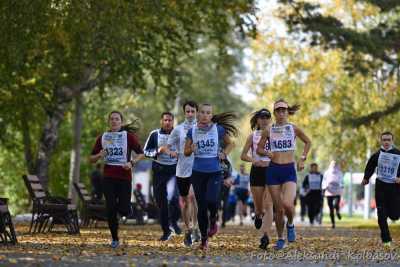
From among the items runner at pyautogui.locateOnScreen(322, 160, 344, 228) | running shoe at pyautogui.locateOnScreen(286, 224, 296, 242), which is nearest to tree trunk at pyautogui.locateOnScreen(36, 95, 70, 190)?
runner at pyautogui.locateOnScreen(322, 160, 344, 228)

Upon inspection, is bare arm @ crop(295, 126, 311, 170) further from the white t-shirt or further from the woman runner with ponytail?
the white t-shirt

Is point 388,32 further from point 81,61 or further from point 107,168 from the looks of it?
point 107,168

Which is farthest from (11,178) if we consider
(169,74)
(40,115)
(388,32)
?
(388,32)

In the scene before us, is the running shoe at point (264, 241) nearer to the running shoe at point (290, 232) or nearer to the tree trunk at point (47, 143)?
the running shoe at point (290, 232)

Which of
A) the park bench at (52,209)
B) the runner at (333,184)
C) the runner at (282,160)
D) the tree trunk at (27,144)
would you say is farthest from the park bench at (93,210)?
the runner at (282,160)

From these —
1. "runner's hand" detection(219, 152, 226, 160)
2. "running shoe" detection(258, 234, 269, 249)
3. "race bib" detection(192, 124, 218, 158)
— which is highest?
"race bib" detection(192, 124, 218, 158)

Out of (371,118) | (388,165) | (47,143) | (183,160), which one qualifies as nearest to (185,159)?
(183,160)

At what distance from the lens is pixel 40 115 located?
3600 cm

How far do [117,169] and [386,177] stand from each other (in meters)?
4.47

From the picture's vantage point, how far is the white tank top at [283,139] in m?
16.8

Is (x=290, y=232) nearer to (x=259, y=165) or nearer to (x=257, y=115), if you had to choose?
(x=259, y=165)

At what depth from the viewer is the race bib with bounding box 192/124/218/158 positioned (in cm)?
1603

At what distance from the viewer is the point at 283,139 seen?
55.2 feet

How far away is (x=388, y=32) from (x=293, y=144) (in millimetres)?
15741
